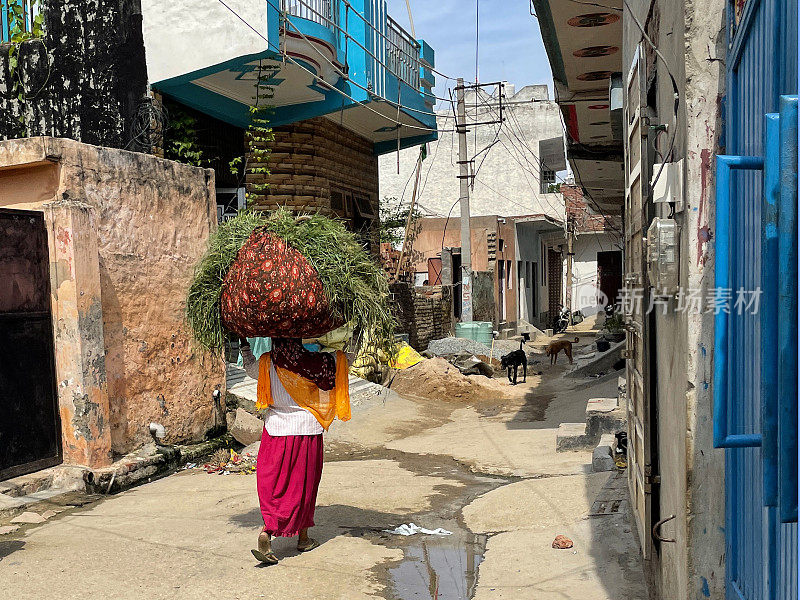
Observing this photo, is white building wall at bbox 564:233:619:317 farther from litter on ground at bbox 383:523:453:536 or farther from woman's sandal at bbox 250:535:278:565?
woman's sandal at bbox 250:535:278:565

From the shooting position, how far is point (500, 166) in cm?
2998

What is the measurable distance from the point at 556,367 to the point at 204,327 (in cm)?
1311

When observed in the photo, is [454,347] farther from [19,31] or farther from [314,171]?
[19,31]

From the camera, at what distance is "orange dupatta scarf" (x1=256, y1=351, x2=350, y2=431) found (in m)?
4.92

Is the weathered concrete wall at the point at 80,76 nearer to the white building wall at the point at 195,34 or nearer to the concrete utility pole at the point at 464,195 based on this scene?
the white building wall at the point at 195,34

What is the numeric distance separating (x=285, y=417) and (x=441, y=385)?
26.5 feet

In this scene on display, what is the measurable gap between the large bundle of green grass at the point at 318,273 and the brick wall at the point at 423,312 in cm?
1056

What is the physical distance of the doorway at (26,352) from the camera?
6.14 meters

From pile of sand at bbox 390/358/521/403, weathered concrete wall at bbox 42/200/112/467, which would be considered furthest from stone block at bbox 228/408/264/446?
pile of sand at bbox 390/358/521/403

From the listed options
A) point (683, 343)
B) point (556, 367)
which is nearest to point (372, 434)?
point (683, 343)

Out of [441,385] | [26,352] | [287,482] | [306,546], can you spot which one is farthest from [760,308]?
[441,385]

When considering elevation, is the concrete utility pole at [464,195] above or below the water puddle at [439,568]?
above

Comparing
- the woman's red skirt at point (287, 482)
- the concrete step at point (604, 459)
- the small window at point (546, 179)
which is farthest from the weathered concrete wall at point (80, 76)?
the small window at point (546, 179)

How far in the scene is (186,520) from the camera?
564 centimetres
